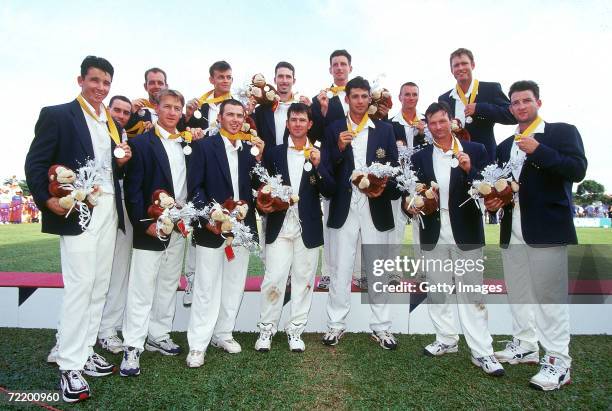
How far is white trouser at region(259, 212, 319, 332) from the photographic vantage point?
4.59 metres

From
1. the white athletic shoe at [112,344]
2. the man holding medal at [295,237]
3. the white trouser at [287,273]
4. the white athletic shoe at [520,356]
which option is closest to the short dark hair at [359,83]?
the man holding medal at [295,237]

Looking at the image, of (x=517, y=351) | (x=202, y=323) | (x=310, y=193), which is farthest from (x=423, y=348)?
(x=202, y=323)

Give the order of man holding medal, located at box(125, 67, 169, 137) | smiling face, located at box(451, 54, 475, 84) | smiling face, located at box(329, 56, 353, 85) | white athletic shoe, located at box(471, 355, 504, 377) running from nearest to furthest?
white athletic shoe, located at box(471, 355, 504, 377)
man holding medal, located at box(125, 67, 169, 137)
smiling face, located at box(451, 54, 475, 84)
smiling face, located at box(329, 56, 353, 85)

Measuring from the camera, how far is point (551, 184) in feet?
13.0

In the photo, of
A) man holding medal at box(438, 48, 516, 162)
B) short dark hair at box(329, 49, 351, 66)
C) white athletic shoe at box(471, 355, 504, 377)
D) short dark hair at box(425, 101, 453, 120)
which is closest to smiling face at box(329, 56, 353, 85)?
short dark hair at box(329, 49, 351, 66)

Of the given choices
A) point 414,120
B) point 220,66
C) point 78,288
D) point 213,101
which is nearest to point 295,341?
point 78,288

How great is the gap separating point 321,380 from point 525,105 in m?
3.31

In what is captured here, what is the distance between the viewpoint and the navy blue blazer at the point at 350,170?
→ 4.66m

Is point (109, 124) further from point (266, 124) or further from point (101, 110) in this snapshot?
point (266, 124)

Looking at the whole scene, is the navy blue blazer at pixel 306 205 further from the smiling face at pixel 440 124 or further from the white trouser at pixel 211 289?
the smiling face at pixel 440 124

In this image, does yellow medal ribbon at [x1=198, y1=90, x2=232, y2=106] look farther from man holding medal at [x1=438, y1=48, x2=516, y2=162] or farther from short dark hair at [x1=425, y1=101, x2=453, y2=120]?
man holding medal at [x1=438, y1=48, x2=516, y2=162]

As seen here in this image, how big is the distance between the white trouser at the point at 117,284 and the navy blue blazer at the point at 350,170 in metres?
2.29

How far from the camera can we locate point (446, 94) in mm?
5809

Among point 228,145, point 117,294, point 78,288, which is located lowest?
point 117,294
